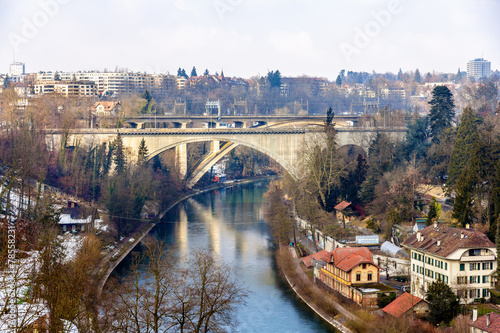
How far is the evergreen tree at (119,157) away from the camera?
3859 centimetres

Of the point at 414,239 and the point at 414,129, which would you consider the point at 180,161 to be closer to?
the point at 414,129

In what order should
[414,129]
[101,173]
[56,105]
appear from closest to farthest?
[414,129] < [101,173] < [56,105]

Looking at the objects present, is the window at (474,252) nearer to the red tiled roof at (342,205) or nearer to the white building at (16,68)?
the red tiled roof at (342,205)

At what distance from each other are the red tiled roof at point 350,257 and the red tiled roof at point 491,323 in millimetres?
5018

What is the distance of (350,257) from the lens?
22.4 metres

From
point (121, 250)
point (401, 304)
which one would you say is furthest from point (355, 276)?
point (121, 250)

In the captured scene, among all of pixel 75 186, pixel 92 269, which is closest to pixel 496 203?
pixel 92 269

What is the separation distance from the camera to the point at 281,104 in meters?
87.9

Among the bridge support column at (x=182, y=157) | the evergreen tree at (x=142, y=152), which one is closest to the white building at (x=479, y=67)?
the bridge support column at (x=182, y=157)

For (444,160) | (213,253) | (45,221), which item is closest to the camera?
(45,221)

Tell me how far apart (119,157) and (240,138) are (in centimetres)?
727

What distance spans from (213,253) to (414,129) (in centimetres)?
1425

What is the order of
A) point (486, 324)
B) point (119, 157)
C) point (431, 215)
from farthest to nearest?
point (119, 157) → point (431, 215) → point (486, 324)

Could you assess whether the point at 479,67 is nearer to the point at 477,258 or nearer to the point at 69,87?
the point at 69,87
